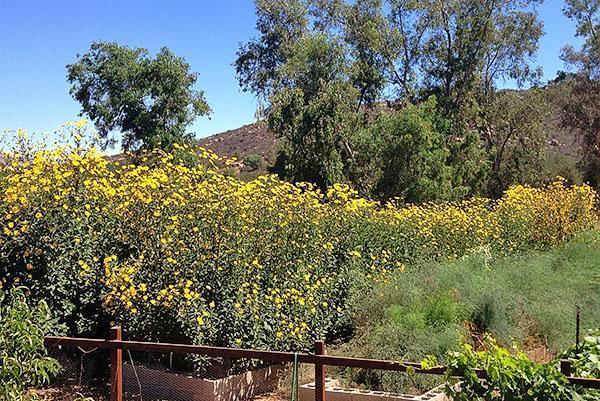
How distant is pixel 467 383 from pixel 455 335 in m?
3.07

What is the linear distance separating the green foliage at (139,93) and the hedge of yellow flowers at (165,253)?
1963 cm

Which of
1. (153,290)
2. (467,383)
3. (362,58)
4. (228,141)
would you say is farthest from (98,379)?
(228,141)

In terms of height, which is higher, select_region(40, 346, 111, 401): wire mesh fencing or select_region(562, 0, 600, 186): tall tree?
select_region(562, 0, 600, 186): tall tree

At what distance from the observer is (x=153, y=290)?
243 inches

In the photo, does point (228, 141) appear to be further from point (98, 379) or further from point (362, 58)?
point (98, 379)

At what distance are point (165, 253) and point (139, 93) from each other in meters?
21.9

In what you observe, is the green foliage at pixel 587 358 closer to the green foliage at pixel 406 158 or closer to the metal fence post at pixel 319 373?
the metal fence post at pixel 319 373

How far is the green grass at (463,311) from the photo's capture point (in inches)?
250

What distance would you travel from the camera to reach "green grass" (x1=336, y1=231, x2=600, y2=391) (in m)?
6.36

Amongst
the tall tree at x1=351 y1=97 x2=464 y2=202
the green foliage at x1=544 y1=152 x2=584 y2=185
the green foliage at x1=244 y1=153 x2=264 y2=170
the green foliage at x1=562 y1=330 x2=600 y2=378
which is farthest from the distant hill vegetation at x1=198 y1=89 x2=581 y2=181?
the green foliage at x1=562 y1=330 x2=600 y2=378

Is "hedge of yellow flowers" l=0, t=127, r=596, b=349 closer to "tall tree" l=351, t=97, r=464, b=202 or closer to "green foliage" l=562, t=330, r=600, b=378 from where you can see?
"green foliage" l=562, t=330, r=600, b=378

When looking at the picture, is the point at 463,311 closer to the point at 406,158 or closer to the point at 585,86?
the point at 406,158

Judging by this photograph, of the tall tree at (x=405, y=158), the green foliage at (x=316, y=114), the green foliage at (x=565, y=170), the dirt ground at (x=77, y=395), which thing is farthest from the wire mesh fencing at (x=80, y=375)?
the green foliage at (x=565, y=170)

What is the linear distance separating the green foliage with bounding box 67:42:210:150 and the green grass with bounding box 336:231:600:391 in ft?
63.8
